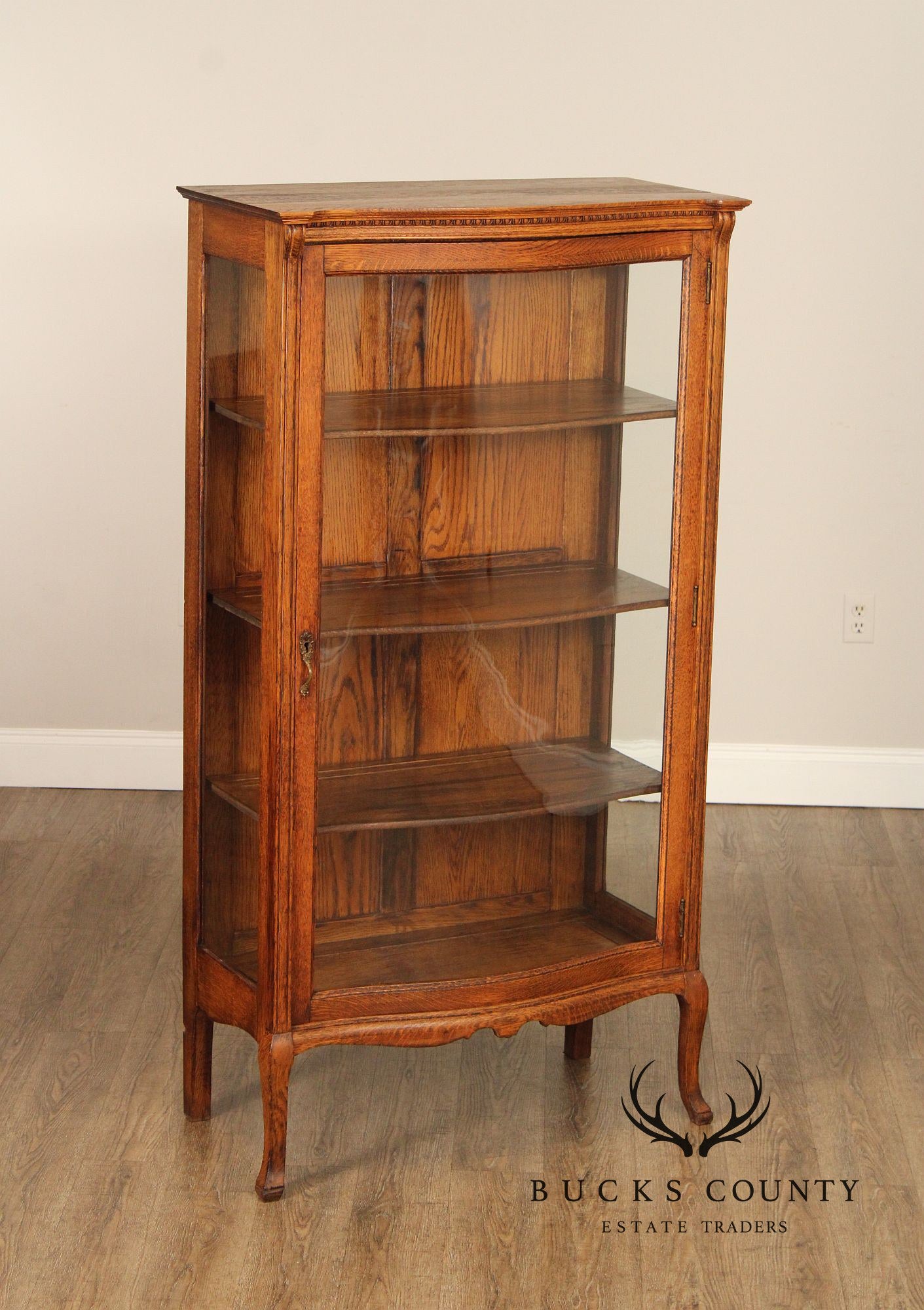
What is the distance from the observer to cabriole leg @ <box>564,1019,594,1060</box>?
2803 mm

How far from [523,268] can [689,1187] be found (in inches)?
52.7

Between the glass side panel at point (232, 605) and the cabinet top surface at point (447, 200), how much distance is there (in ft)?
0.38

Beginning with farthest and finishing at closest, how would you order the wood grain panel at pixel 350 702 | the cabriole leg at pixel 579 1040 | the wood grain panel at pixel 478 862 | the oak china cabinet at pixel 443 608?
the cabriole leg at pixel 579 1040
the wood grain panel at pixel 478 862
the wood grain panel at pixel 350 702
the oak china cabinet at pixel 443 608

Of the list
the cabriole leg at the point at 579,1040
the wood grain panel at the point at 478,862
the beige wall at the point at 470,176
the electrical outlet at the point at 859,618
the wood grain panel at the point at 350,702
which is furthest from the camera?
the electrical outlet at the point at 859,618

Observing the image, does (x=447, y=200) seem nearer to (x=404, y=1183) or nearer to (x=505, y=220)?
(x=505, y=220)

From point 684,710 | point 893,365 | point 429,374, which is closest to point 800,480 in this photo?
point 893,365

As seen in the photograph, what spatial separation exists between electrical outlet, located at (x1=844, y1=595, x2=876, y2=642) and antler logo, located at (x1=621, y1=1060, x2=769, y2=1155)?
153 cm

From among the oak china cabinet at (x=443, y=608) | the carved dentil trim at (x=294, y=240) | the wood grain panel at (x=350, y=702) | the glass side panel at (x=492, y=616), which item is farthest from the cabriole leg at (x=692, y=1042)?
the carved dentil trim at (x=294, y=240)

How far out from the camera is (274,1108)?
235cm

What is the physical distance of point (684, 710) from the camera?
2.46m

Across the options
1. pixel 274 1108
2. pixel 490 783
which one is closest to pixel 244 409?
pixel 490 783

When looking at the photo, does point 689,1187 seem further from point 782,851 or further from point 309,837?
point 782,851

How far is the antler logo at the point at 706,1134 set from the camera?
258cm

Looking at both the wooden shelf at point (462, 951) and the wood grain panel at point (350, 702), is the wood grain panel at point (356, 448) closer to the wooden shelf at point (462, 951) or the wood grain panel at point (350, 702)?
the wood grain panel at point (350, 702)
